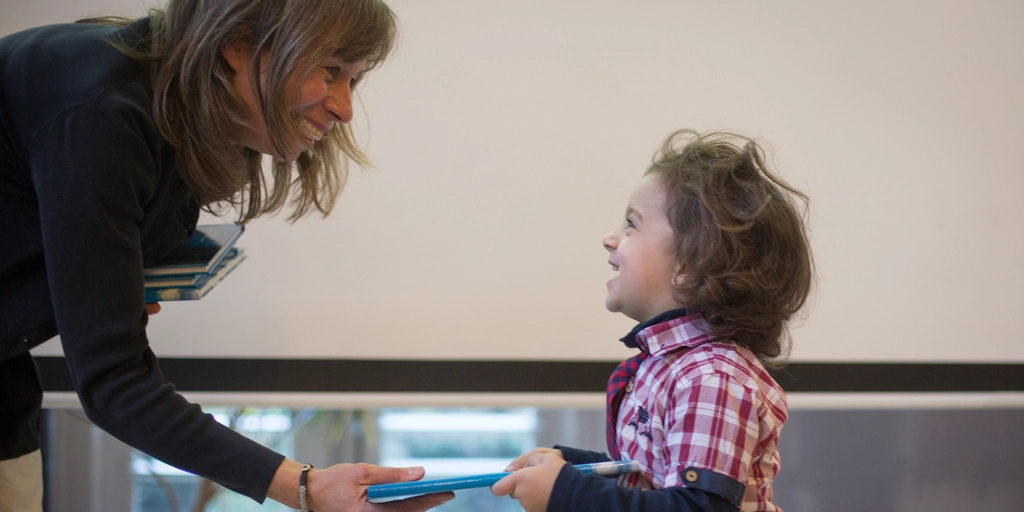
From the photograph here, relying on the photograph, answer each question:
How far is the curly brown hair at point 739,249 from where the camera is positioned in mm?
849

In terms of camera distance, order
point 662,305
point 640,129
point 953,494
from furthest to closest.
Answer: point 953,494, point 640,129, point 662,305

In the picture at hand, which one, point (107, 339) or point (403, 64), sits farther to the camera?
point (403, 64)

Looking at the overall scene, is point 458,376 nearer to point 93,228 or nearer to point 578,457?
point 578,457

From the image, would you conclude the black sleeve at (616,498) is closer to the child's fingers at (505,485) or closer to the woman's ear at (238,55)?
the child's fingers at (505,485)

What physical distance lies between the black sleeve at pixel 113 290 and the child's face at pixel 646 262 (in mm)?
463

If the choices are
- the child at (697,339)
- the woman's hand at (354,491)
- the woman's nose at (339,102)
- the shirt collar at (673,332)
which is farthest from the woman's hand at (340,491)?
the woman's nose at (339,102)

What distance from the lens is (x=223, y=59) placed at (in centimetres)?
85

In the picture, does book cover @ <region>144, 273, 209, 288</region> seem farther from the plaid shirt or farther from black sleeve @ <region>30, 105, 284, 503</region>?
the plaid shirt

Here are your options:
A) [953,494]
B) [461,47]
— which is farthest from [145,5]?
[953,494]

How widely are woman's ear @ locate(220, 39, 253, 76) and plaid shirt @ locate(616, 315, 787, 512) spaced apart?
1.88 ft

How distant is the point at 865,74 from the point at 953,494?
3.39 feet

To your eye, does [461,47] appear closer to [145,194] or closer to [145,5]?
[145,5]

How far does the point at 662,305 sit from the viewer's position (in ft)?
2.97

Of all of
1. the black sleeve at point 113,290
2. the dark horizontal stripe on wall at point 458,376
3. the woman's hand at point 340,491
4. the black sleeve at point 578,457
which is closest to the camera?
the black sleeve at point 113,290
